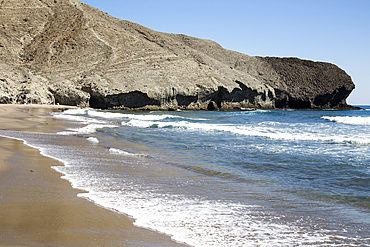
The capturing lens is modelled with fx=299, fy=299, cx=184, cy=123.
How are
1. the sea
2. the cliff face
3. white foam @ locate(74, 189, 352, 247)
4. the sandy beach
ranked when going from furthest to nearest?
the cliff face < the sea < white foam @ locate(74, 189, 352, 247) < the sandy beach

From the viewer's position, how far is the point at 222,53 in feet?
228

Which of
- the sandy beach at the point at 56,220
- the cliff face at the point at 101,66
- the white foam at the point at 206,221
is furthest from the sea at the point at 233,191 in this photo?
the cliff face at the point at 101,66

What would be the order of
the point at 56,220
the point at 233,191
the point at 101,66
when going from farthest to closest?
the point at 101,66 < the point at 233,191 < the point at 56,220

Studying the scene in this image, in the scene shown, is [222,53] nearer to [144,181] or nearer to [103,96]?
[103,96]

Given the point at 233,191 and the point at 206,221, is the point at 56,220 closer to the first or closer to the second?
the point at 206,221

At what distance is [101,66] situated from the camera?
45.1 m

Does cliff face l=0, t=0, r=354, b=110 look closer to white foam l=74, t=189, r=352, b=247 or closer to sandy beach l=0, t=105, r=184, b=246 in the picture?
sandy beach l=0, t=105, r=184, b=246

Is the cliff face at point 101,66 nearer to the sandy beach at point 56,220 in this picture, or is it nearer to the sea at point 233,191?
the sea at point 233,191

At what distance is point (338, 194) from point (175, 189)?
8.08 ft

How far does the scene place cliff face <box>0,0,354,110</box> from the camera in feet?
130

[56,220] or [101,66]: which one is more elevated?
[101,66]

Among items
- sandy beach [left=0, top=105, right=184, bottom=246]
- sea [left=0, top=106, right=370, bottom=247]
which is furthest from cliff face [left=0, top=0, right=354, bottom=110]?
sandy beach [left=0, top=105, right=184, bottom=246]

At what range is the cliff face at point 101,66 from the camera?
A: 3972 cm

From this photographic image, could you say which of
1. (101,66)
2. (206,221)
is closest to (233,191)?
(206,221)
